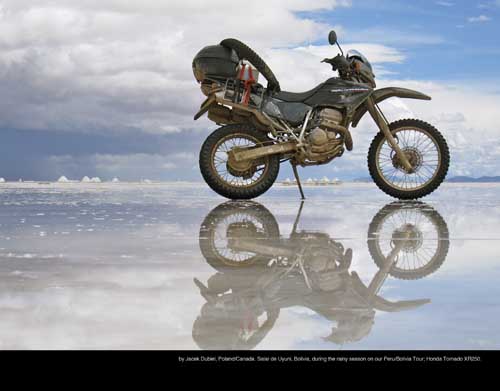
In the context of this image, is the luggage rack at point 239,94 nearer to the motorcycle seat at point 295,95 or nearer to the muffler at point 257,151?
the motorcycle seat at point 295,95

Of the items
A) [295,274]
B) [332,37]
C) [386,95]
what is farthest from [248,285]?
[386,95]

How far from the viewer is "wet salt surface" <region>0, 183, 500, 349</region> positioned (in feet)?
7.98

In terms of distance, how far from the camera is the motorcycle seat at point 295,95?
9266mm

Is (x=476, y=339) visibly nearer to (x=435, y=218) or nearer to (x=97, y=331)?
(x=97, y=331)

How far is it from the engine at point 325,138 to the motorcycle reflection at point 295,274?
278 cm

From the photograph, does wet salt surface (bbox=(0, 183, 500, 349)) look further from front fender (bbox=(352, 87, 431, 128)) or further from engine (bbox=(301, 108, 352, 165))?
front fender (bbox=(352, 87, 431, 128))

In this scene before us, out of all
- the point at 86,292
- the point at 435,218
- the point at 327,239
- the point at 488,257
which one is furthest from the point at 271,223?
the point at 86,292

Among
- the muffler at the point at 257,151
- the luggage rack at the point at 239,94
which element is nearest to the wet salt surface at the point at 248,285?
the muffler at the point at 257,151

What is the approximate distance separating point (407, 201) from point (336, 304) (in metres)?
6.70

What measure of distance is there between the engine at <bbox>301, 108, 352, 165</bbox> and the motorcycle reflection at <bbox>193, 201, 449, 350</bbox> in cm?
278

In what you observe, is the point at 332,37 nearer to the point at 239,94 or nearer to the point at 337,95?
the point at 337,95

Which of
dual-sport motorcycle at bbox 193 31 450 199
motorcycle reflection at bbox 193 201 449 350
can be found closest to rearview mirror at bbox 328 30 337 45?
dual-sport motorcycle at bbox 193 31 450 199

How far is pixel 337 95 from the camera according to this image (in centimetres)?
926
